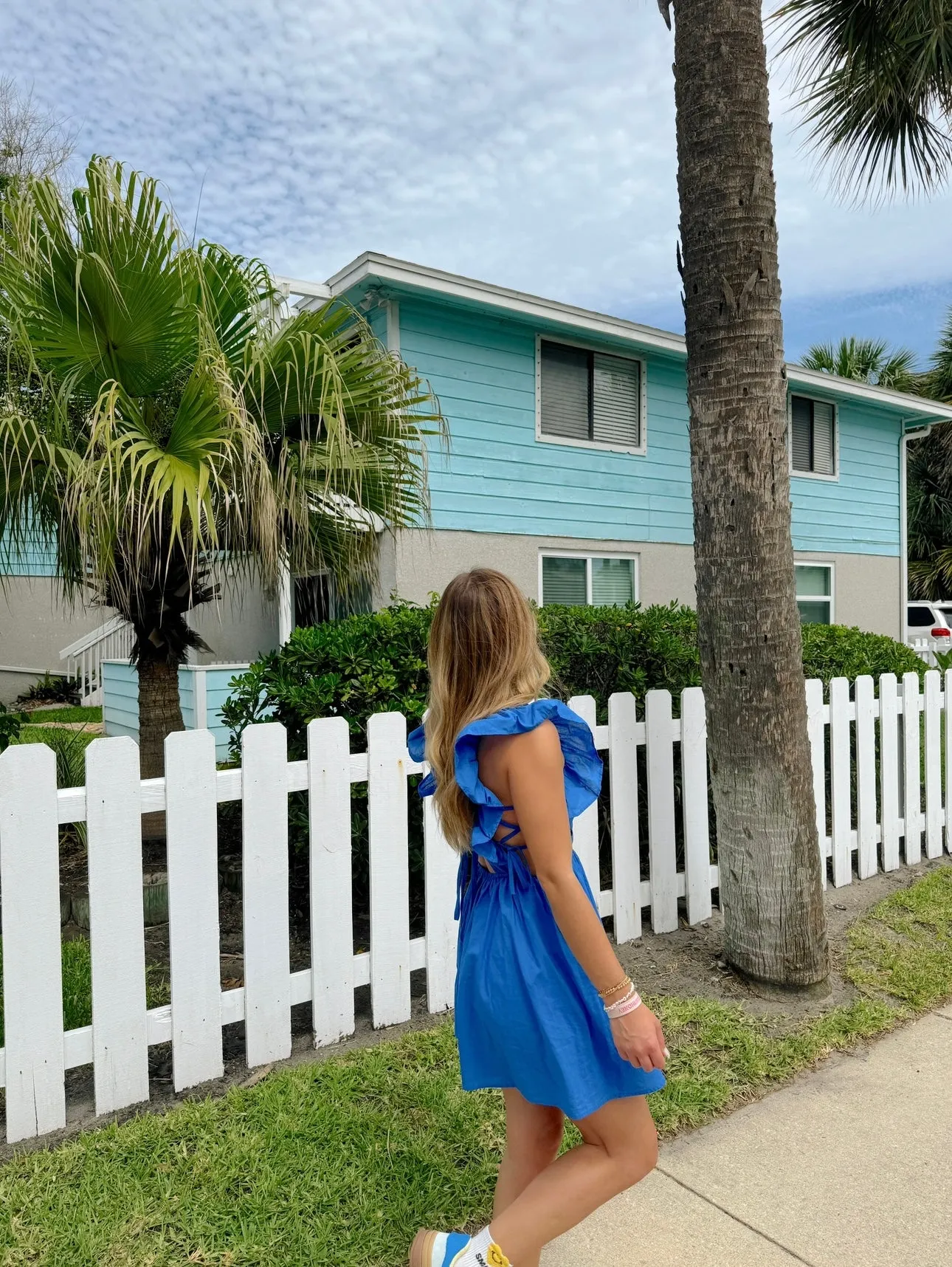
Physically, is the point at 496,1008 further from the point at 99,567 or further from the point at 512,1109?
the point at 99,567

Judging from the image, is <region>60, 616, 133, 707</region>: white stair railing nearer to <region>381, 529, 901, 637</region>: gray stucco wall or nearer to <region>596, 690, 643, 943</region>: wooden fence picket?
<region>381, 529, 901, 637</region>: gray stucco wall

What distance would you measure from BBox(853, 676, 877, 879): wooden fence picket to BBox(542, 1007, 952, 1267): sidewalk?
6.71ft

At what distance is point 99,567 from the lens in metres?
3.96

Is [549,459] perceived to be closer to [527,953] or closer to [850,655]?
[850,655]

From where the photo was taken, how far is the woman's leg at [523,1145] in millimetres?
1959

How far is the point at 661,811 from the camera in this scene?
4160mm

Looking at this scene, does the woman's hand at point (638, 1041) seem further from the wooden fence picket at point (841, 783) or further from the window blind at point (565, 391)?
the window blind at point (565, 391)

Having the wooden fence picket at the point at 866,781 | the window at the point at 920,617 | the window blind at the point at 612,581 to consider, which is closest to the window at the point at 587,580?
the window blind at the point at 612,581

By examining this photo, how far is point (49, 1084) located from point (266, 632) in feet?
28.4

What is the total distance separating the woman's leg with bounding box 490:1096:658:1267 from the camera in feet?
5.87

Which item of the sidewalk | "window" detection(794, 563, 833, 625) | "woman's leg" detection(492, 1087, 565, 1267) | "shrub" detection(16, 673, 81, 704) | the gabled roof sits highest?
the gabled roof

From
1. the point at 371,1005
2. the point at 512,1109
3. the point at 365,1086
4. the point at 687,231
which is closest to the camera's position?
the point at 512,1109

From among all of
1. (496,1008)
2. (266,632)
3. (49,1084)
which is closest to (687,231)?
(496,1008)

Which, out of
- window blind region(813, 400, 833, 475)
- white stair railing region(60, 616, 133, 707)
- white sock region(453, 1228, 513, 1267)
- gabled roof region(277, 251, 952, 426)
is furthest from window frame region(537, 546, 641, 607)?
white sock region(453, 1228, 513, 1267)
